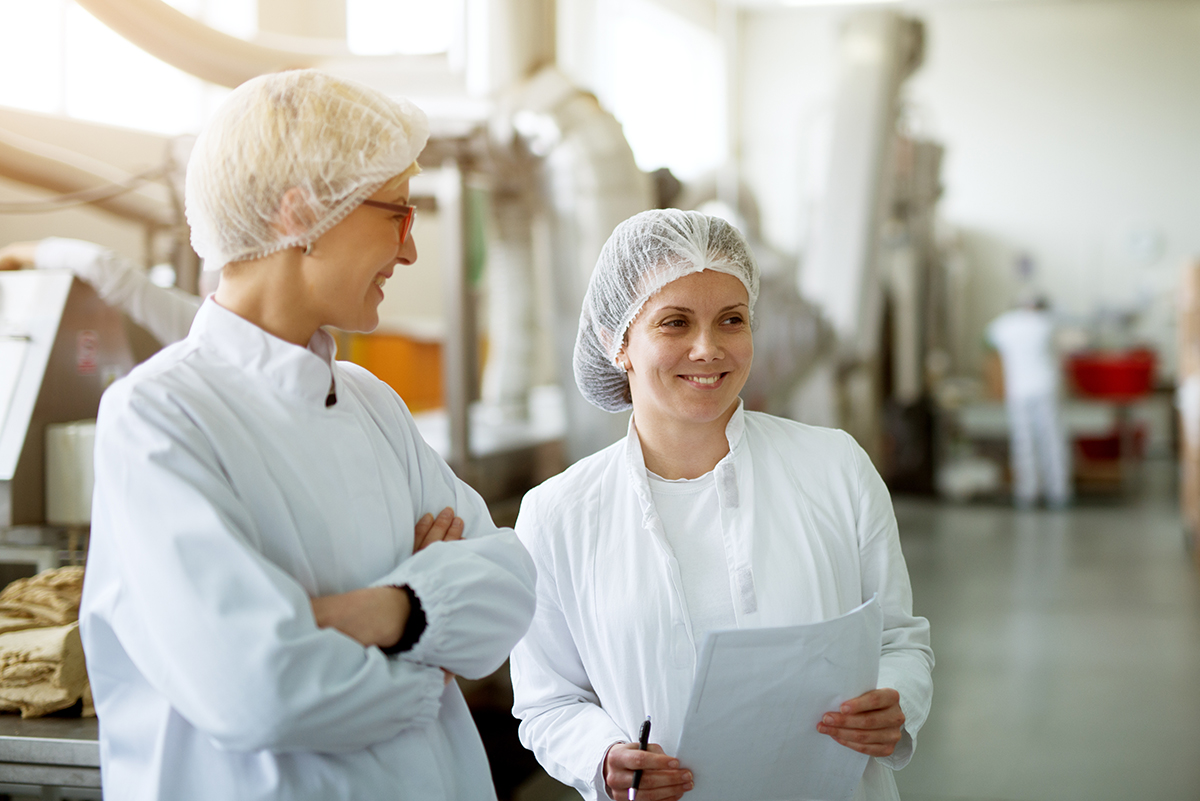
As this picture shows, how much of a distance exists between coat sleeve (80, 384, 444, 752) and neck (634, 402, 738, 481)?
0.55 m

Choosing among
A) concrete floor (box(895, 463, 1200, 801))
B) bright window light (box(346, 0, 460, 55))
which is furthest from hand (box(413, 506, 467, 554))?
bright window light (box(346, 0, 460, 55))

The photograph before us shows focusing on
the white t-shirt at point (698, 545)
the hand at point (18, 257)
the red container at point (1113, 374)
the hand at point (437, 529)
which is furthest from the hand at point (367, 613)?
the red container at point (1113, 374)

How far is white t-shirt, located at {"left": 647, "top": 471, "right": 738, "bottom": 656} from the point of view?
1251 mm

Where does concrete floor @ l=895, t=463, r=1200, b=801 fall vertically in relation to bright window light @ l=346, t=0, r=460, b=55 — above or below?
below

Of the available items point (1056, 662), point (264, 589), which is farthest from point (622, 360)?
point (1056, 662)

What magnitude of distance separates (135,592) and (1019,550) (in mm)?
6151

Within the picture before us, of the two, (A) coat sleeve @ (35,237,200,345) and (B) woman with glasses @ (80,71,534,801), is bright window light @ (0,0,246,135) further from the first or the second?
(B) woman with glasses @ (80,71,534,801)

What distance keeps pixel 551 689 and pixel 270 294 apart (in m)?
0.66

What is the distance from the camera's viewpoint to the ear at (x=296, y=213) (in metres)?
0.97

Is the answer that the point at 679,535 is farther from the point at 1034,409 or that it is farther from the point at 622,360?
the point at 1034,409

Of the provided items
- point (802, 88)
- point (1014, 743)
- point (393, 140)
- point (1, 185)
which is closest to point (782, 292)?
point (1014, 743)

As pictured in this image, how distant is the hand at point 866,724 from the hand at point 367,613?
52cm

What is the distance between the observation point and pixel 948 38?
11625 mm

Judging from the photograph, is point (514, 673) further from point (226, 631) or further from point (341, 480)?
point (226, 631)
